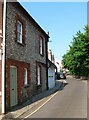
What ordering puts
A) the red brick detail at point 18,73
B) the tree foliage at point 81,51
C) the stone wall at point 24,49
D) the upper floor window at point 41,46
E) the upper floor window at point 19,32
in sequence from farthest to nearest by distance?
the tree foliage at point 81,51 → the upper floor window at point 41,46 → the upper floor window at point 19,32 → the stone wall at point 24,49 → the red brick detail at point 18,73

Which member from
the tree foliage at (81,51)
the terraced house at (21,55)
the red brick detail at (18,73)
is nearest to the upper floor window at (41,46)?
the terraced house at (21,55)

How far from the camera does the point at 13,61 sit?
18078 millimetres

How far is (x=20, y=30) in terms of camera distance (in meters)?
20.7

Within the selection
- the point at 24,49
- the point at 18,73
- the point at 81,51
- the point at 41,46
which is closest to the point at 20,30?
the point at 24,49

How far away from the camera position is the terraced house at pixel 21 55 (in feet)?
57.2

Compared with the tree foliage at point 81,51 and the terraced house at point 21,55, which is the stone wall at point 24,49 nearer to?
the terraced house at point 21,55

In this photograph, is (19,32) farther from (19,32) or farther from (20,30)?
(20,30)

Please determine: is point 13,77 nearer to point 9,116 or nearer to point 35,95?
point 9,116

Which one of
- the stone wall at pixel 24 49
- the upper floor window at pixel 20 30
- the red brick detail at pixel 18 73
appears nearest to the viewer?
the red brick detail at pixel 18 73

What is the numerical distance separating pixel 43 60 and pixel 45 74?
1.85 metres

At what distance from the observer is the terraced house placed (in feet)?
57.2

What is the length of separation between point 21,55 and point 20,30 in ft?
5.52

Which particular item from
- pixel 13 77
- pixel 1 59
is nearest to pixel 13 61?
pixel 13 77

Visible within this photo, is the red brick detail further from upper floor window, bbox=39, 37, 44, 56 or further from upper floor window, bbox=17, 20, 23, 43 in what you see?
upper floor window, bbox=39, 37, 44, 56
